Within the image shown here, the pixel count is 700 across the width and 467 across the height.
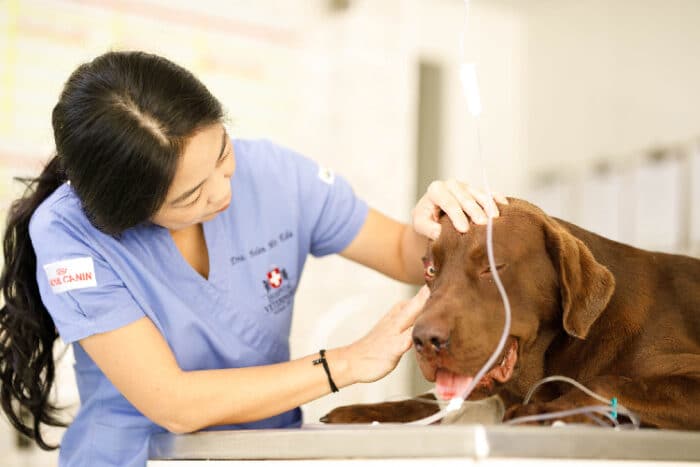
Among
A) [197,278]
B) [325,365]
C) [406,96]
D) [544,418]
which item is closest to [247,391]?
[325,365]

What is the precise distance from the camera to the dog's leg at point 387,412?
128 cm

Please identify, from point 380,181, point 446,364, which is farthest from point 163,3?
point 446,364

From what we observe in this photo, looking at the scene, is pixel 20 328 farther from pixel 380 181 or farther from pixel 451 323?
pixel 380 181

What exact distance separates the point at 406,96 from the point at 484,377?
2602 millimetres

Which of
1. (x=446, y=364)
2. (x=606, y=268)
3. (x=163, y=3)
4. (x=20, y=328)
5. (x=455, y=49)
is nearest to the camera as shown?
(x=446, y=364)

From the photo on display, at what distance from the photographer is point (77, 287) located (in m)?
1.30

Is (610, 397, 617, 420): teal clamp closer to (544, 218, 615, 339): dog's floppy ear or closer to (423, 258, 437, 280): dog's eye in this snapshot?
(544, 218, 615, 339): dog's floppy ear

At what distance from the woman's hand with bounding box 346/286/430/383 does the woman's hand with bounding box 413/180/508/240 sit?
113mm

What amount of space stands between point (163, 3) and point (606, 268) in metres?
2.62

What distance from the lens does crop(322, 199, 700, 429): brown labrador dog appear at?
1.05 meters

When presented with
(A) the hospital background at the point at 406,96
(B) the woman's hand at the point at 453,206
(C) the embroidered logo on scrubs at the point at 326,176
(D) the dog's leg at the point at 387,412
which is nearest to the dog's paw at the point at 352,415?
(D) the dog's leg at the point at 387,412

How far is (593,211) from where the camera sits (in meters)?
4.02

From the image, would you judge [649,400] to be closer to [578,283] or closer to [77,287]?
[578,283]

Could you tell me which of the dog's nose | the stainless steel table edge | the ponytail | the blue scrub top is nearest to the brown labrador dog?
the dog's nose
